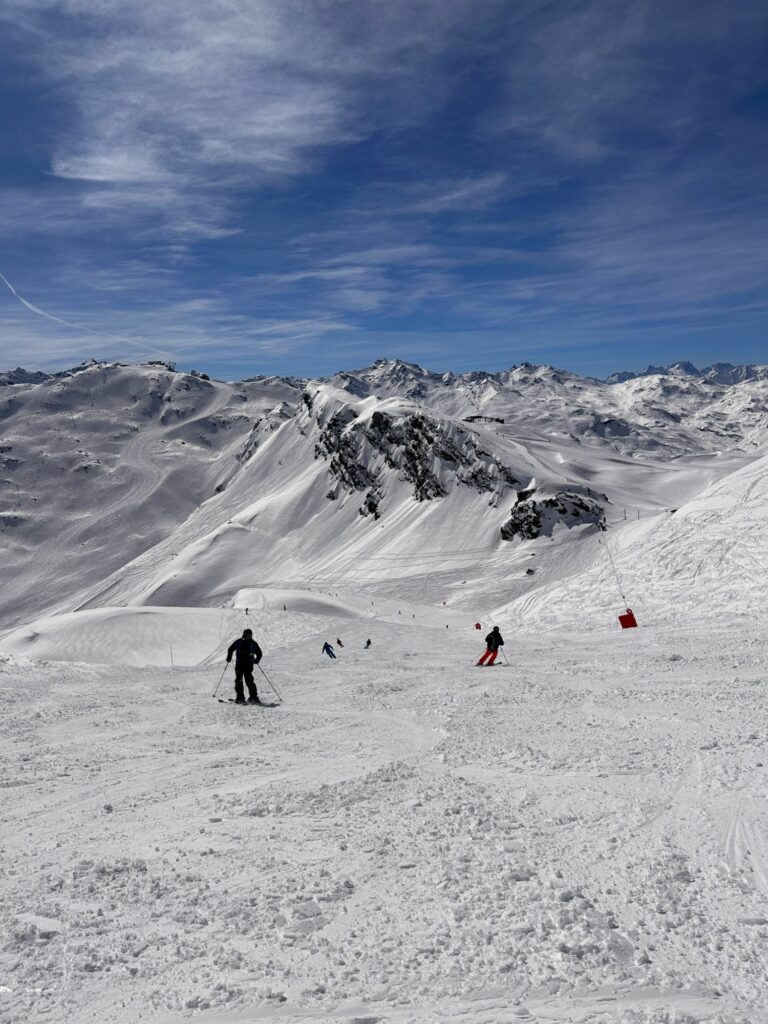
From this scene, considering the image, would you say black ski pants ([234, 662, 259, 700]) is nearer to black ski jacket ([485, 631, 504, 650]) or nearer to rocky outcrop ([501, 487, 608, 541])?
black ski jacket ([485, 631, 504, 650])

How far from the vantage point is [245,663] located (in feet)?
54.0

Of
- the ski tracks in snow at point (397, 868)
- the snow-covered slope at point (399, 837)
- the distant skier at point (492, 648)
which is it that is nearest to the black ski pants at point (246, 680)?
the snow-covered slope at point (399, 837)

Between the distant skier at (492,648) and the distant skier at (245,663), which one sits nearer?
the distant skier at (245,663)

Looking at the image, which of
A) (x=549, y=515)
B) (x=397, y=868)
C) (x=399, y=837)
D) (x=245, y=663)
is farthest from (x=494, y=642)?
(x=549, y=515)

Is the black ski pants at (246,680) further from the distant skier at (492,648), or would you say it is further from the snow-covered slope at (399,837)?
the distant skier at (492,648)

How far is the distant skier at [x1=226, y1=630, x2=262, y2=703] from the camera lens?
52.5 ft

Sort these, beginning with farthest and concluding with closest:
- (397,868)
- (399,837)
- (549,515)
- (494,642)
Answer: (549,515)
(494,642)
(399,837)
(397,868)

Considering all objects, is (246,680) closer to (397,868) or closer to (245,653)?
(245,653)

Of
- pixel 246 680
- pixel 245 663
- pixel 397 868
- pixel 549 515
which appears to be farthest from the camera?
pixel 549 515

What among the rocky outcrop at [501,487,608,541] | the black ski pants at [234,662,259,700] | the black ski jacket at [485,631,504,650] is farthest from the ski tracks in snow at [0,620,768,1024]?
the rocky outcrop at [501,487,608,541]

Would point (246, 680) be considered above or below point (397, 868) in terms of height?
above

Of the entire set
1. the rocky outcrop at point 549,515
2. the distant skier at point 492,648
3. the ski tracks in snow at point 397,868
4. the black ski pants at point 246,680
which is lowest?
the ski tracks in snow at point 397,868

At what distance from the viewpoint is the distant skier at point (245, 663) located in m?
16.0

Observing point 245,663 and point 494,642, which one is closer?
point 245,663
